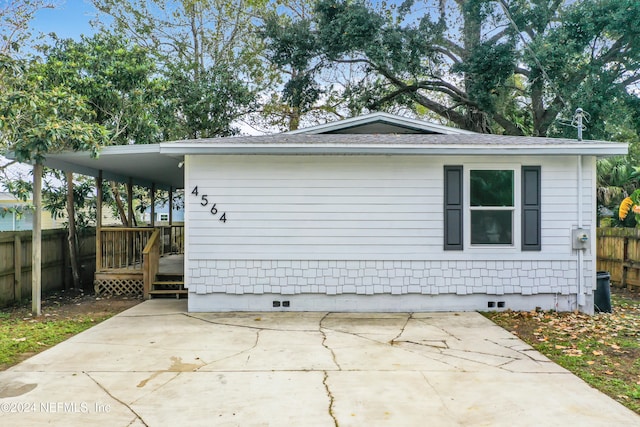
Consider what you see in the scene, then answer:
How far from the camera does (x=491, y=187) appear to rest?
705cm

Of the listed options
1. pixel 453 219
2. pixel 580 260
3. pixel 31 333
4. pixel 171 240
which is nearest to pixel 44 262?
pixel 31 333

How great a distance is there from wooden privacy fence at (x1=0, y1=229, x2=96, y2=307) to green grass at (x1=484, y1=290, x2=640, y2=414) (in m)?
8.02

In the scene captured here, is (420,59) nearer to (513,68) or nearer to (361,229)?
(513,68)

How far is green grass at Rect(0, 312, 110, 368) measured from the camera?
4957 mm

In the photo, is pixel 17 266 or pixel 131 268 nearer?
pixel 17 266

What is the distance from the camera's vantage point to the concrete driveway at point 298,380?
3324 mm

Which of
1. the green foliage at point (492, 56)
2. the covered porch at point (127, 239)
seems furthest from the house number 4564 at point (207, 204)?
the green foliage at point (492, 56)

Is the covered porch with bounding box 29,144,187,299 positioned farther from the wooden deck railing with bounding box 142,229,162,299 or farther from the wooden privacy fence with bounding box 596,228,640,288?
the wooden privacy fence with bounding box 596,228,640,288

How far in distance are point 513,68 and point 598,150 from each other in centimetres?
840

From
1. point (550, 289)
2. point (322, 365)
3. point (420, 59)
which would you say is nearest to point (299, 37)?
point (420, 59)

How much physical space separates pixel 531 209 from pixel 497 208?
521mm

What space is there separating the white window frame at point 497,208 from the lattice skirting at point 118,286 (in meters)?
6.23

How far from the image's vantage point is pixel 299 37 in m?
15.3

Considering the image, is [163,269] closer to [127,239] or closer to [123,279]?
[123,279]
